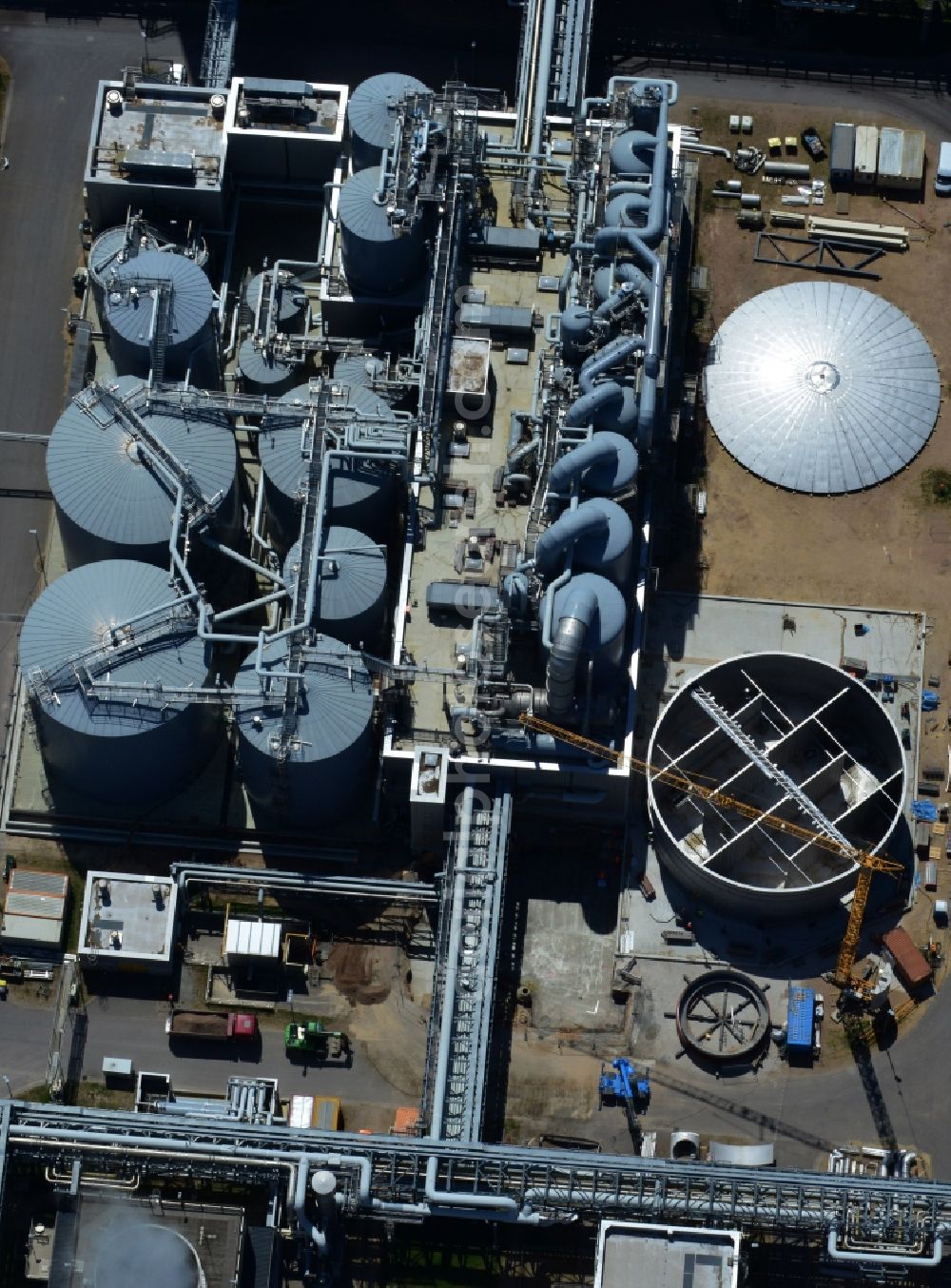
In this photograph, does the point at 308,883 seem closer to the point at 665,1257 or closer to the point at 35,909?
the point at 35,909

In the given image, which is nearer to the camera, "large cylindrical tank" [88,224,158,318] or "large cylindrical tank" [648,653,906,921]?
"large cylindrical tank" [648,653,906,921]

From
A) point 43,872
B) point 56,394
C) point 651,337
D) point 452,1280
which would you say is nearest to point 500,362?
point 651,337

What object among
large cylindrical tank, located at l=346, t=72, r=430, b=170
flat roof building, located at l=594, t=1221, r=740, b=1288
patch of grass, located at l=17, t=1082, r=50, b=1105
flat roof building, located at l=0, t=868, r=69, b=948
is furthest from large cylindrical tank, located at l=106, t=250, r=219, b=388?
flat roof building, located at l=594, t=1221, r=740, b=1288

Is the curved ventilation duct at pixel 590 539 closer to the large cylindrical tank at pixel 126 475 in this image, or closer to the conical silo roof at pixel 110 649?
the large cylindrical tank at pixel 126 475

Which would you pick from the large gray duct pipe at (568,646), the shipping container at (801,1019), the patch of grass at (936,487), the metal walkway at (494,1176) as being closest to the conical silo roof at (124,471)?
the large gray duct pipe at (568,646)

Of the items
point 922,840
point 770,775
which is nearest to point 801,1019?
point 922,840

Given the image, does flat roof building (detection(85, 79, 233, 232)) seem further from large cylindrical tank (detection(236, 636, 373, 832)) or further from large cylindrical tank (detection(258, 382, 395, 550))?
large cylindrical tank (detection(236, 636, 373, 832))
